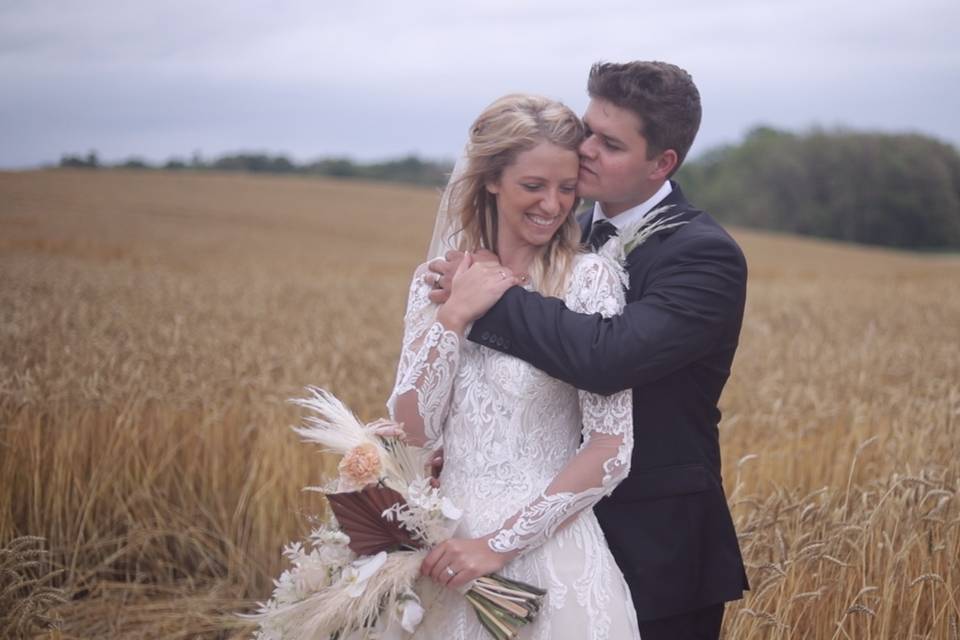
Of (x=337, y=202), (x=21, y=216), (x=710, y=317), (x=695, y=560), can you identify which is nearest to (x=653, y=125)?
(x=710, y=317)

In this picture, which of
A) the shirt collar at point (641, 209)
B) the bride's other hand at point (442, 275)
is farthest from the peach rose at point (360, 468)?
the shirt collar at point (641, 209)

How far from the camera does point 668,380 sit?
8.93ft

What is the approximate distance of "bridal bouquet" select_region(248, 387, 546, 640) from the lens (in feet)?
8.09

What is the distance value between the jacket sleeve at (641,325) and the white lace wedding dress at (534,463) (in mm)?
96

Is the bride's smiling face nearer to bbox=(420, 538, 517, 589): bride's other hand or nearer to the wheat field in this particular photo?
bbox=(420, 538, 517, 589): bride's other hand

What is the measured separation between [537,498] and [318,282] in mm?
17773

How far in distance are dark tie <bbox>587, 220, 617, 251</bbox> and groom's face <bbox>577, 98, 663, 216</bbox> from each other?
16 cm

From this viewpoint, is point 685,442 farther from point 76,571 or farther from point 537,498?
point 76,571

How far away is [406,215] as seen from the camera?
151ft

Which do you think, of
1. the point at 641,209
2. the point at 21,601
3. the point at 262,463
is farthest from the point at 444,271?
the point at 262,463

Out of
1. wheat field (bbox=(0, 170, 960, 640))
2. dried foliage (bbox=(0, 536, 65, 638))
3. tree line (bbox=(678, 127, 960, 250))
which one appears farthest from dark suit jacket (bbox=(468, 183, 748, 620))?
tree line (bbox=(678, 127, 960, 250))

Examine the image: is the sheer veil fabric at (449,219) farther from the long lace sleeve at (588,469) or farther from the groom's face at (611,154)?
the long lace sleeve at (588,469)

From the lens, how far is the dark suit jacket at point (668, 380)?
248 cm

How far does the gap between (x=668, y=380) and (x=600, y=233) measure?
568 millimetres
